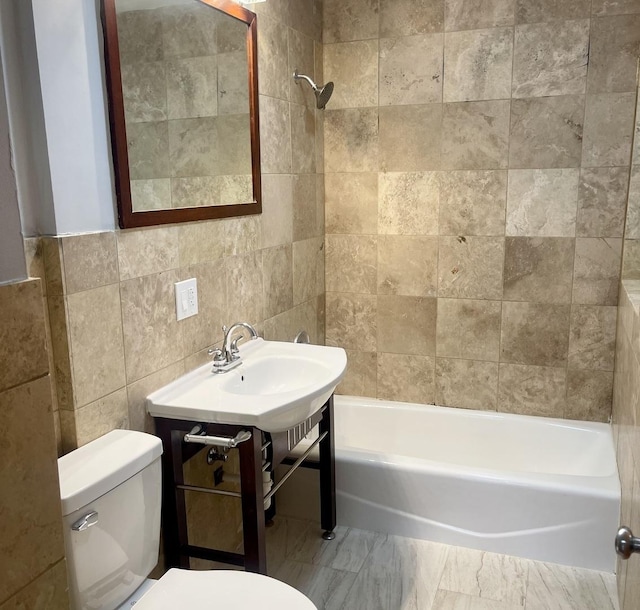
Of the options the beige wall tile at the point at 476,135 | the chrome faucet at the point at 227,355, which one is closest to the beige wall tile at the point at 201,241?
the chrome faucet at the point at 227,355

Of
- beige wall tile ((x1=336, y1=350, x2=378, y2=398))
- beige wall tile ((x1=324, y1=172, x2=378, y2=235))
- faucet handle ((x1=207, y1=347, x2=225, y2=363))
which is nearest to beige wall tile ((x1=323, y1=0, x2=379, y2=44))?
beige wall tile ((x1=324, y1=172, x2=378, y2=235))

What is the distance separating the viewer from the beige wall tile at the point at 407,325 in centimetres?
313

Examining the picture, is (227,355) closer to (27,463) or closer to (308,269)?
(308,269)

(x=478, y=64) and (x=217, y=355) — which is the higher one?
(x=478, y=64)

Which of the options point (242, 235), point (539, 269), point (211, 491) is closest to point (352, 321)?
point (539, 269)

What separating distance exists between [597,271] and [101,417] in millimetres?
2211

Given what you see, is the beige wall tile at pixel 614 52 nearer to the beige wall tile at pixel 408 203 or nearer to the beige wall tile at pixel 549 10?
the beige wall tile at pixel 549 10

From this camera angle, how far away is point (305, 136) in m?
2.90

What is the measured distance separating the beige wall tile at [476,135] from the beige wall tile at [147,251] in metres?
1.53

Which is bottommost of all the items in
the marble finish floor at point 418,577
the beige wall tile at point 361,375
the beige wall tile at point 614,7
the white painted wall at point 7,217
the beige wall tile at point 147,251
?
the marble finish floor at point 418,577

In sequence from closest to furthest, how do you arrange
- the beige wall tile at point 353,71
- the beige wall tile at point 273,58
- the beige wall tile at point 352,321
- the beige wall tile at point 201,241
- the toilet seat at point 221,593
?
1. the toilet seat at point 221,593
2. the beige wall tile at point 201,241
3. the beige wall tile at point 273,58
4. the beige wall tile at point 353,71
5. the beige wall tile at point 352,321

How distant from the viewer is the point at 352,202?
10.4 feet

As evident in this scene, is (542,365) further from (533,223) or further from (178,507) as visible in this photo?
(178,507)

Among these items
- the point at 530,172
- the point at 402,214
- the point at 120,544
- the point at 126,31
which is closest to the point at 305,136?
the point at 402,214
